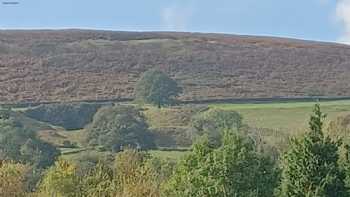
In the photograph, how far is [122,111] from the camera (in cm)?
9994

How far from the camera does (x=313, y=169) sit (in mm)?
35000

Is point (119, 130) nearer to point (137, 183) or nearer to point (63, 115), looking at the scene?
point (63, 115)

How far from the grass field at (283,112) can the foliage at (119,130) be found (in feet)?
34.3

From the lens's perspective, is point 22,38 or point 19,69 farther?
point 22,38

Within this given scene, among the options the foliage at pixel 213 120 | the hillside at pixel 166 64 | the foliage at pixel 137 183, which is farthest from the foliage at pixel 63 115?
the foliage at pixel 137 183

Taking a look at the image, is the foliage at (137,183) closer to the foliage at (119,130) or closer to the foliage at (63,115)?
the foliage at (119,130)

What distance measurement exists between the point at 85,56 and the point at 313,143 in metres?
114

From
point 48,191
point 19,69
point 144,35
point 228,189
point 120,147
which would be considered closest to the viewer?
point 228,189

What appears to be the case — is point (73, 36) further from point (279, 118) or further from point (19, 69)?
point (279, 118)

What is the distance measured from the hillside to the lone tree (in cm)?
202

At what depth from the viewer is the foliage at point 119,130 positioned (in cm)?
8962

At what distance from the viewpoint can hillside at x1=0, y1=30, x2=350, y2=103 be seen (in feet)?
410

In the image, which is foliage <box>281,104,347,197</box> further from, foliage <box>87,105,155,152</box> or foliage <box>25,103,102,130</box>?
foliage <box>25,103,102,130</box>

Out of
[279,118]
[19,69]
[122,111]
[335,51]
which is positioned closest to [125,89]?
[19,69]
